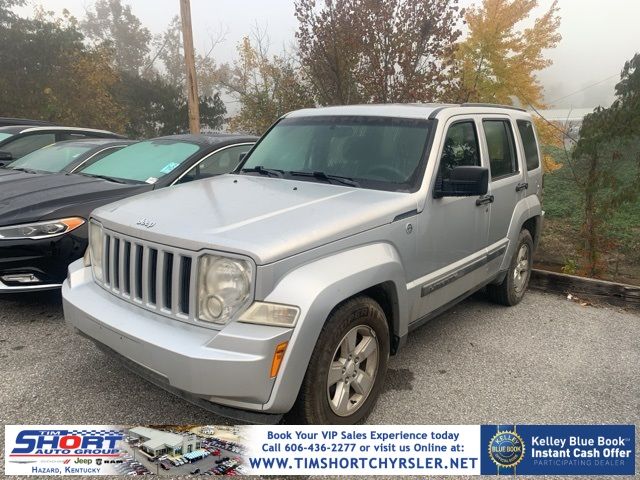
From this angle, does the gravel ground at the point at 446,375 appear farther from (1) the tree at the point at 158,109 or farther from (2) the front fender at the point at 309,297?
(1) the tree at the point at 158,109

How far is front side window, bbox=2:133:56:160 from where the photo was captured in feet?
23.3

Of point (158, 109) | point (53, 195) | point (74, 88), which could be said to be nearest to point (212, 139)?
point (53, 195)

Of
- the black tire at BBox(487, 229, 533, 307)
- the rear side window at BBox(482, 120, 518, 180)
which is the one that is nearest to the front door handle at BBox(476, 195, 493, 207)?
the rear side window at BBox(482, 120, 518, 180)

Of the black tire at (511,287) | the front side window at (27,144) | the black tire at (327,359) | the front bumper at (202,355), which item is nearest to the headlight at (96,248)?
the front bumper at (202,355)

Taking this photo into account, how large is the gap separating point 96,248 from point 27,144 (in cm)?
536

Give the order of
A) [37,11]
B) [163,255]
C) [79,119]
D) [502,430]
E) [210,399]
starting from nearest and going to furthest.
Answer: [210,399] < [163,255] < [502,430] < [79,119] < [37,11]

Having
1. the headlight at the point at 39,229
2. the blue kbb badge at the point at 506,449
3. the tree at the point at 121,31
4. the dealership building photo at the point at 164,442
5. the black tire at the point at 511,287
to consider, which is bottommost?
the dealership building photo at the point at 164,442

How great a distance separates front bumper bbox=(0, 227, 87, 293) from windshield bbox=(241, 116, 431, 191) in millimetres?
1517

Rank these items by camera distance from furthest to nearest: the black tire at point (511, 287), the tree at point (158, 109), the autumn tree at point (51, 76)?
the tree at point (158, 109), the autumn tree at point (51, 76), the black tire at point (511, 287)

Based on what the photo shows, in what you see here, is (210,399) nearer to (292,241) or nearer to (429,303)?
(292,241)

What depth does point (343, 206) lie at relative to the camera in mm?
2816

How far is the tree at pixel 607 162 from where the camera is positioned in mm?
5363

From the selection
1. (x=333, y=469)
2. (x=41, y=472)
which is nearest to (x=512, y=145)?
(x=333, y=469)

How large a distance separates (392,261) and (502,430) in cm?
112
